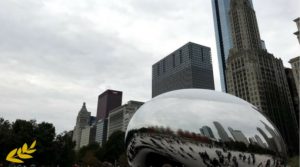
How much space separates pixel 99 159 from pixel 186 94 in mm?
80468

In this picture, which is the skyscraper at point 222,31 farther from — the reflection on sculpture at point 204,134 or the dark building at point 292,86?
the reflection on sculpture at point 204,134

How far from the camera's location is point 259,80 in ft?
349

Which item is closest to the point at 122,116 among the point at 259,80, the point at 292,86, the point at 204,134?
the point at 259,80

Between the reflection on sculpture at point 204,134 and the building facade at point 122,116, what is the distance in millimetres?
149071

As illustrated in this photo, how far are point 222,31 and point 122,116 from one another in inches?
3441

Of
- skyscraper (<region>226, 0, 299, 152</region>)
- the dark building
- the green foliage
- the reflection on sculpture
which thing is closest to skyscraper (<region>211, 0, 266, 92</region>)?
skyscraper (<region>226, 0, 299, 152</region>)

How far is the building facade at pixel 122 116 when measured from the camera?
168875 millimetres

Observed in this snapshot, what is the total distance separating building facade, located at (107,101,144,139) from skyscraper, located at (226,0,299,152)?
7276 cm

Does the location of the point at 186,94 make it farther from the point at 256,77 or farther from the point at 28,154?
the point at 256,77

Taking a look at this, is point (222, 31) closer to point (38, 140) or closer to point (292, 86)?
point (292, 86)

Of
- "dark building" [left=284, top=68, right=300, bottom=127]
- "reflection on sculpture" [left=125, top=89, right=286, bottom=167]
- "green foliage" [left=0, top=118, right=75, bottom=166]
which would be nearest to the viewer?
"reflection on sculpture" [left=125, top=89, right=286, bottom=167]

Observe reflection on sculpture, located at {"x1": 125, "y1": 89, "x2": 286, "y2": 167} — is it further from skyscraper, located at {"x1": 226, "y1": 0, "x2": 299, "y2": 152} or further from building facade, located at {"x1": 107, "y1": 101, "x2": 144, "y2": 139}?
building facade, located at {"x1": 107, "y1": 101, "x2": 144, "y2": 139}

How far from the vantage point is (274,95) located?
358ft

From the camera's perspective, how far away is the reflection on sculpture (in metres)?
13.5
